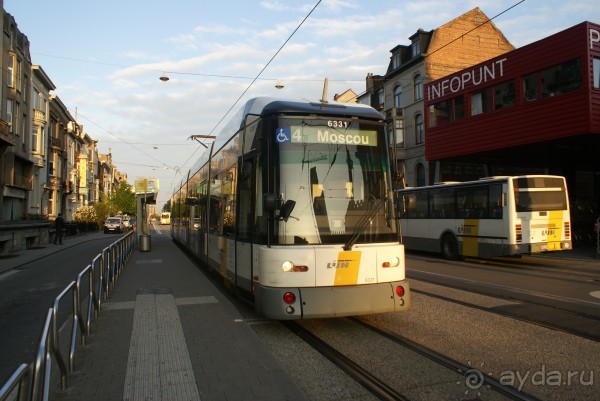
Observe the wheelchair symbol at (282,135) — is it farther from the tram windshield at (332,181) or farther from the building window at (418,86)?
the building window at (418,86)

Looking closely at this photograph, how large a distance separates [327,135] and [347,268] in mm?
1816

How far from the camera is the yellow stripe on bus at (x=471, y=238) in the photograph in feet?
48.4

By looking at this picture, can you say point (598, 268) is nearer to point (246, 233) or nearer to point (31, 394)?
point (246, 233)

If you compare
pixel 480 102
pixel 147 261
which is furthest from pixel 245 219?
pixel 480 102

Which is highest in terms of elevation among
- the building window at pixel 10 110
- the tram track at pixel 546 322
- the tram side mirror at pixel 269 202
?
the building window at pixel 10 110

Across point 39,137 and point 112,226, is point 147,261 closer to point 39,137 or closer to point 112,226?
point 39,137

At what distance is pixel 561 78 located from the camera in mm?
17516

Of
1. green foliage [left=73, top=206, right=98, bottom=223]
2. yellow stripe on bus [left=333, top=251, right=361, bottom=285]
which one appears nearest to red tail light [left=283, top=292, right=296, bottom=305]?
yellow stripe on bus [left=333, top=251, right=361, bottom=285]

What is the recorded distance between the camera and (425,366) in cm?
470

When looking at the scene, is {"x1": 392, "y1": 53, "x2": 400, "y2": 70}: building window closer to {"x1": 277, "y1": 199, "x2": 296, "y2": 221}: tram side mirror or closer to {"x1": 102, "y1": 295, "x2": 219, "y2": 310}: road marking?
{"x1": 102, "y1": 295, "x2": 219, "y2": 310}: road marking

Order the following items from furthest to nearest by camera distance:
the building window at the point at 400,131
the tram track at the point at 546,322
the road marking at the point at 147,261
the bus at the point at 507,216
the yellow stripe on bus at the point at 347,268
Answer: the building window at the point at 400,131 < the road marking at the point at 147,261 < the bus at the point at 507,216 < the tram track at the point at 546,322 < the yellow stripe on bus at the point at 347,268

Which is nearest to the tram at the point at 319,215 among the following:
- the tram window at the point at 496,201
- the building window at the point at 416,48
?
the tram window at the point at 496,201

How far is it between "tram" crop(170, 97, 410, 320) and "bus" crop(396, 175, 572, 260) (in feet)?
26.9

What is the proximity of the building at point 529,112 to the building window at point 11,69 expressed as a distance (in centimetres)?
2614
